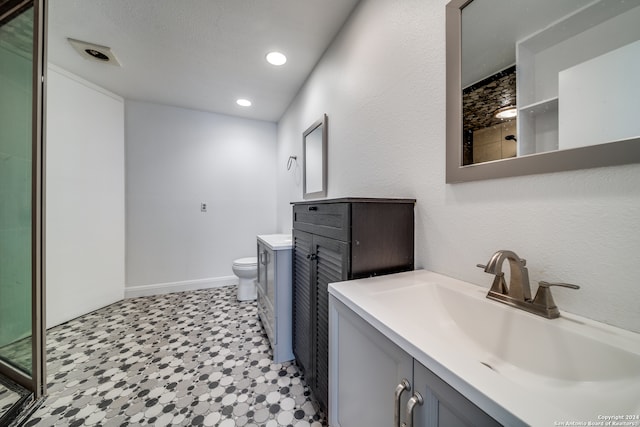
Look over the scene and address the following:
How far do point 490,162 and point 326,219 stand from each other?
0.68 meters

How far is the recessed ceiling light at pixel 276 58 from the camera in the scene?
76.0 inches

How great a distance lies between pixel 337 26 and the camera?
1.66 metres

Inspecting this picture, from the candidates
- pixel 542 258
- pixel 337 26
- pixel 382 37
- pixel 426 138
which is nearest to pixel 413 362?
pixel 542 258

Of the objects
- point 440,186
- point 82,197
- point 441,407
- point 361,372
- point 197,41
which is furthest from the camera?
point 82,197

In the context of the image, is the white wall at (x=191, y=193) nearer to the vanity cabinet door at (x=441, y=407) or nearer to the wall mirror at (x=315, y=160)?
the wall mirror at (x=315, y=160)

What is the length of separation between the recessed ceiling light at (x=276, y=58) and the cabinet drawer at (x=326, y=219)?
1.44 m

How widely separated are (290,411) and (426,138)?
1571mm

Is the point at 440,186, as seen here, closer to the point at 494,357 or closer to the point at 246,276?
the point at 494,357

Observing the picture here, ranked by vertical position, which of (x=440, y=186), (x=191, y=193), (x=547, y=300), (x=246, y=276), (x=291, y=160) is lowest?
(x=246, y=276)

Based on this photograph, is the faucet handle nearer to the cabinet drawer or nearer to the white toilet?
the cabinet drawer

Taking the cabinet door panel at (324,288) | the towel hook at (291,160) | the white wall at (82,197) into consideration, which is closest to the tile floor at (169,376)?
→ the cabinet door panel at (324,288)

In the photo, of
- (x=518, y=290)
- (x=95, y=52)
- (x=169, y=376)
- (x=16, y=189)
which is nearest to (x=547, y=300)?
(x=518, y=290)

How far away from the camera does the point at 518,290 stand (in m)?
0.66

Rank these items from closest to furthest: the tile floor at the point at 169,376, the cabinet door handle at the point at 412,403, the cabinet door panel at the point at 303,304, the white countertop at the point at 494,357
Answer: the white countertop at the point at 494,357 → the cabinet door handle at the point at 412,403 → the tile floor at the point at 169,376 → the cabinet door panel at the point at 303,304
